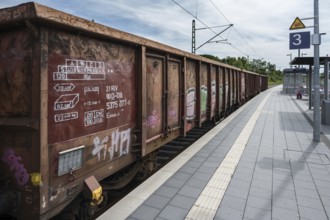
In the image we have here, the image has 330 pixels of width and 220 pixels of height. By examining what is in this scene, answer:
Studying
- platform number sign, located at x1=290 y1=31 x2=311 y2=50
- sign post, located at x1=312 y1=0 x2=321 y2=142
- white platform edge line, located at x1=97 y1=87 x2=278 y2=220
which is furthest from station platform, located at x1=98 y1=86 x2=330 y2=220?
platform number sign, located at x1=290 y1=31 x2=311 y2=50

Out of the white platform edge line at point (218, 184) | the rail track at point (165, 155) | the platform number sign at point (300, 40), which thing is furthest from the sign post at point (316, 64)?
the rail track at point (165, 155)

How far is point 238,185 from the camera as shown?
477 centimetres

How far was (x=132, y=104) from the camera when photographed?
4.22 metres

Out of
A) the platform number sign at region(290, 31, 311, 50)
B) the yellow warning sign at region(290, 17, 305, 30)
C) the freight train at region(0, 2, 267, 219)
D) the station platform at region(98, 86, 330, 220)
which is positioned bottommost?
the station platform at region(98, 86, 330, 220)

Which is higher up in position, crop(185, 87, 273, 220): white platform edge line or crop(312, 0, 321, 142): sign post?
crop(312, 0, 321, 142): sign post

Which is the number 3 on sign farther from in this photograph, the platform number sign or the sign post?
the sign post

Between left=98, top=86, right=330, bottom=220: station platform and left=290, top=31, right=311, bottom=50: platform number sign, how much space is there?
2.95 metres

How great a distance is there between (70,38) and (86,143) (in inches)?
48.5

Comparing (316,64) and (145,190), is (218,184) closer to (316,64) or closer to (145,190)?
(145,190)

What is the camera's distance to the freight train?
8.60ft

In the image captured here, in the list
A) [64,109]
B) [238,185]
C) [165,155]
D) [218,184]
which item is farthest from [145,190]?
[165,155]

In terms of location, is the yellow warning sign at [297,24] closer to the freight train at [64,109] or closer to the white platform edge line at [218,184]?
the white platform edge line at [218,184]

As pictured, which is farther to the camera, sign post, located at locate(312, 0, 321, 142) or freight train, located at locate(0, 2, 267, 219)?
sign post, located at locate(312, 0, 321, 142)

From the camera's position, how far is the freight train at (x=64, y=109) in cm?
262
